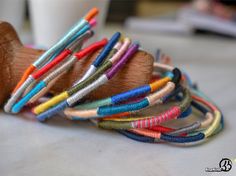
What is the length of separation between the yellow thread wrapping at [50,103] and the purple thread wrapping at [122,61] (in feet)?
0.16

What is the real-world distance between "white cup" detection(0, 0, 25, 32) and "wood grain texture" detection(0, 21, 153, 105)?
173 millimetres

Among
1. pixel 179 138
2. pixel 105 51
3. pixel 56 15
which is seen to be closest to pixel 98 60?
pixel 105 51

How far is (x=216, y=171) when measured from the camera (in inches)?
13.8

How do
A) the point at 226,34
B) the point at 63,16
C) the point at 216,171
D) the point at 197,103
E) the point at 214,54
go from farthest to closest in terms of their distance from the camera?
the point at 226,34 → the point at 214,54 → the point at 63,16 → the point at 197,103 → the point at 216,171

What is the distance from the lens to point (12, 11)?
0.62 meters

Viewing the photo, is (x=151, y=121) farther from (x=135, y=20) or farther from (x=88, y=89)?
(x=135, y=20)

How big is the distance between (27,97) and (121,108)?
4.1 inches

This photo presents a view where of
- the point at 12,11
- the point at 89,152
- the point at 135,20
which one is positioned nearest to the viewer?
the point at 89,152

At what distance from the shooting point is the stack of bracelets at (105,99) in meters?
0.39

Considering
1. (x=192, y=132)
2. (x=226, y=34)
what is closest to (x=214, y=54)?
(x=226, y=34)

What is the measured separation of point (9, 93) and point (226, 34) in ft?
2.21

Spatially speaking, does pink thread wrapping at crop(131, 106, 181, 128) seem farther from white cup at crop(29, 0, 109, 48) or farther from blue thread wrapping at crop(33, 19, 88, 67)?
white cup at crop(29, 0, 109, 48)

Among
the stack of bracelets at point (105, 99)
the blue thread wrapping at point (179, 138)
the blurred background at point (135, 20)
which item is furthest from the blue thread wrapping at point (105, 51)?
the blurred background at point (135, 20)

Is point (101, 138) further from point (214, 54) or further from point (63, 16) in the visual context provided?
point (214, 54)
